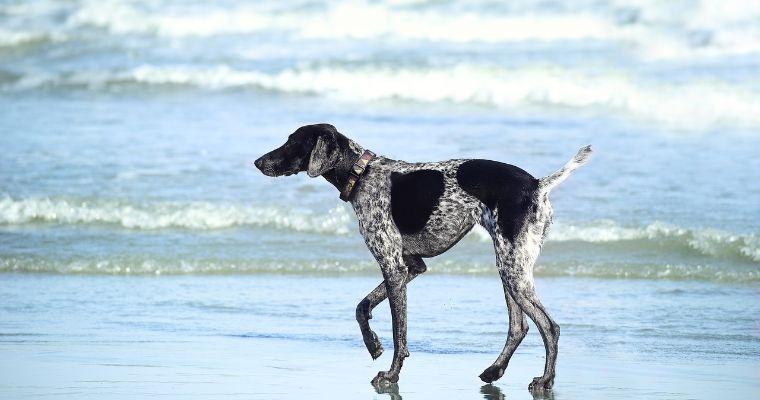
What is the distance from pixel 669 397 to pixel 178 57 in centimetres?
1928

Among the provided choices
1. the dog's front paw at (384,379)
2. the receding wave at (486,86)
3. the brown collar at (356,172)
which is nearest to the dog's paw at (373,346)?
the dog's front paw at (384,379)

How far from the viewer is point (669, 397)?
20.5ft

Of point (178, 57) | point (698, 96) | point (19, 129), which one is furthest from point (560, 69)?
point (19, 129)

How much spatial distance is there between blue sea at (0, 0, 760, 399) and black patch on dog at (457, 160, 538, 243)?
2.76ft

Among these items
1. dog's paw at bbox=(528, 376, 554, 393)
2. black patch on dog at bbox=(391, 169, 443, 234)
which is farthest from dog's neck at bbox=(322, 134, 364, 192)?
dog's paw at bbox=(528, 376, 554, 393)

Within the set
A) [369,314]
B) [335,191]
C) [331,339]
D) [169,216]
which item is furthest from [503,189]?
[335,191]

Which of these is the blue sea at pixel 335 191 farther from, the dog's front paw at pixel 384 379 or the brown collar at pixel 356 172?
the brown collar at pixel 356 172

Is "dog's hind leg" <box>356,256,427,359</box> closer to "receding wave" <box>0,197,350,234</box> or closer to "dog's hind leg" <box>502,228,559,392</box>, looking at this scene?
"dog's hind leg" <box>502,228,559,392</box>

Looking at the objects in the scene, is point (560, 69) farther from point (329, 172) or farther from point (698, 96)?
point (329, 172)

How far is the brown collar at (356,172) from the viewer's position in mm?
6637

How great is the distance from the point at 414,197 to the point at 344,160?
42 cm

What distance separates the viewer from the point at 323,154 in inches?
262

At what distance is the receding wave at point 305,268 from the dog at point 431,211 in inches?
144

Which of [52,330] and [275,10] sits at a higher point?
[275,10]
